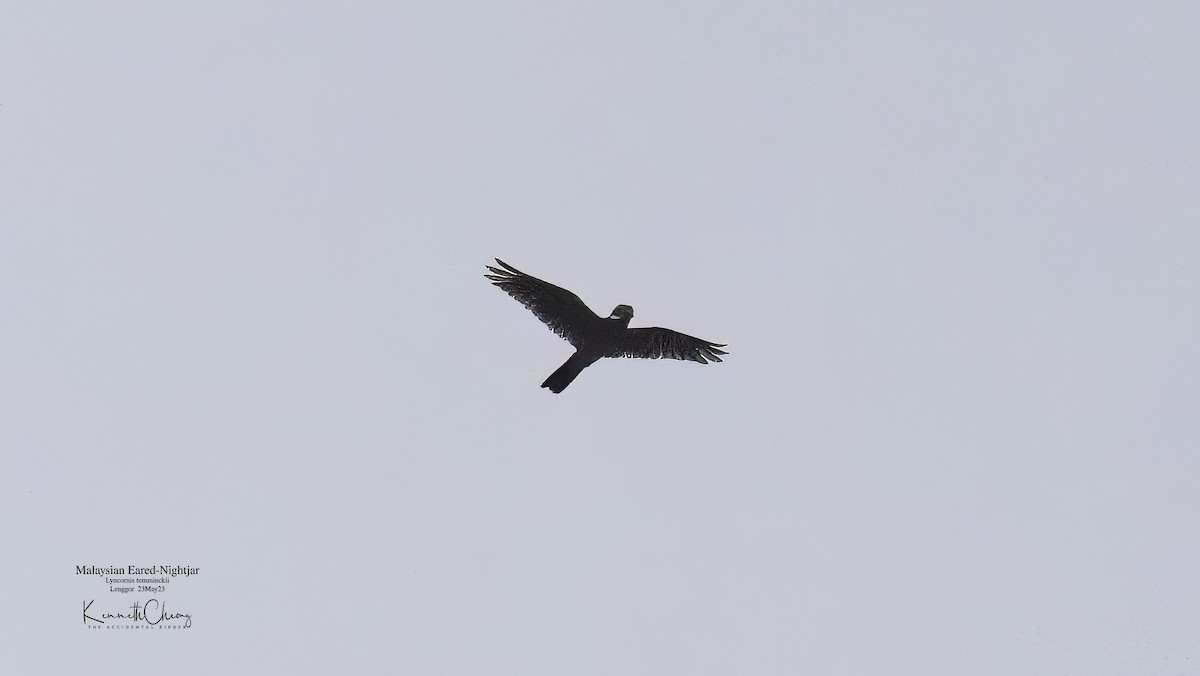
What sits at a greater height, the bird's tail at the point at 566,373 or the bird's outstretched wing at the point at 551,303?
the bird's outstretched wing at the point at 551,303

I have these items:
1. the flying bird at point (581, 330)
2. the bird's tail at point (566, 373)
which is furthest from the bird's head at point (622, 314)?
the bird's tail at point (566, 373)

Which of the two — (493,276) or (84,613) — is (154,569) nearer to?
(84,613)

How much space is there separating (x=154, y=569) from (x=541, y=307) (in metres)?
7.92

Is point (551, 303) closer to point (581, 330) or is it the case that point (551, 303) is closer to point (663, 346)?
point (581, 330)

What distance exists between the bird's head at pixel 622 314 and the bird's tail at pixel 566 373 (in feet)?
2.29

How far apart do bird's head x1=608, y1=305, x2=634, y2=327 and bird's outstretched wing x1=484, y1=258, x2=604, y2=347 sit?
214mm

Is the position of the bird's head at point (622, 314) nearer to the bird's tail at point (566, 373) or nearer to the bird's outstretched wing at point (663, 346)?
the bird's outstretched wing at point (663, 346)

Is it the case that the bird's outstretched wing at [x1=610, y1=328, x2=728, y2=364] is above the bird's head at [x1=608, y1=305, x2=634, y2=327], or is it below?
below

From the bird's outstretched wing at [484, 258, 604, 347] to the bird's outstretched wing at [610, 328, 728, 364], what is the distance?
0.52m

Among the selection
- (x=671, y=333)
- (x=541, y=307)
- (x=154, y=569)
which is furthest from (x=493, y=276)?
(x=154, y=569)

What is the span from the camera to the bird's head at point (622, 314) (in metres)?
19.4

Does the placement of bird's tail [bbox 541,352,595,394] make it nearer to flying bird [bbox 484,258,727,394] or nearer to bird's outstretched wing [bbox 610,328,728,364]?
flying bird [bbox 484,258,727,394]

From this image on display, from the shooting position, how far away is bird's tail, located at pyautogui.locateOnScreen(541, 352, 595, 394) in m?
19.4

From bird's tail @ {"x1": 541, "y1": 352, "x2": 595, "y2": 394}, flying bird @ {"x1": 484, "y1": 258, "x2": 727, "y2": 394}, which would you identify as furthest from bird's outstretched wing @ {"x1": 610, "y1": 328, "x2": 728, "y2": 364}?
bird's tail @ {"x1": 541, "y1": 352, "x2": 595, "y2": 394}
